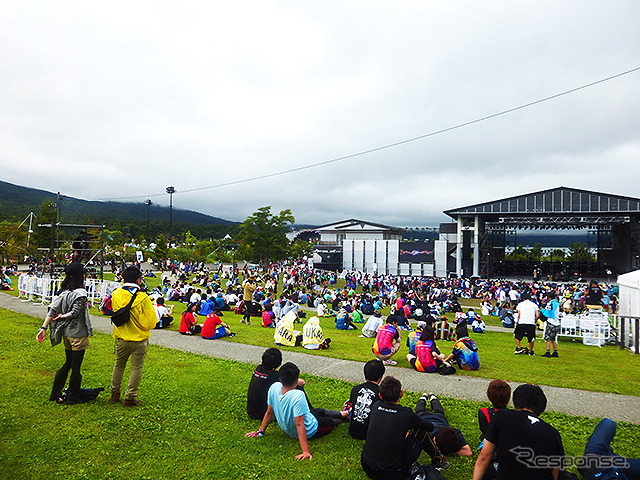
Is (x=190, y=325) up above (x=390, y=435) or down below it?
below

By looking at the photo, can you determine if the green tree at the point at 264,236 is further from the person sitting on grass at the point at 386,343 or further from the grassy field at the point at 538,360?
the person sitting on grass at the point at 386,343

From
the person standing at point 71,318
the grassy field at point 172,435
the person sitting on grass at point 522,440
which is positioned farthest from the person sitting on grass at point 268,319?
the person sitting on grass at point 522,440

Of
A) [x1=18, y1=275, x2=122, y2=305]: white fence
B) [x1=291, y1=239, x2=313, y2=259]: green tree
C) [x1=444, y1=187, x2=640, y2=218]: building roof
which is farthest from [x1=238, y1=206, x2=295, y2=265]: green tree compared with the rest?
[x1=18, y1=275, x2=122, y2=305]: white fence

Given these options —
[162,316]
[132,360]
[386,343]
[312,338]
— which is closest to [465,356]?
[386,343]

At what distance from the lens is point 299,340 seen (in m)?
9.32

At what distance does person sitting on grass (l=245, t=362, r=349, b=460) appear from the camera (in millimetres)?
3756

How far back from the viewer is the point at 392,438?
324cm

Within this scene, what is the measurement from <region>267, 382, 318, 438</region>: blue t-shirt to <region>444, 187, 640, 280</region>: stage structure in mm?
39616

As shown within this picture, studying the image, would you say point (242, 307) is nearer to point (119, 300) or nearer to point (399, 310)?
point (399, 310)

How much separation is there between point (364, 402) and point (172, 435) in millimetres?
2095

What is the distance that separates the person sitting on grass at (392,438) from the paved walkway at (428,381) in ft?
8.91

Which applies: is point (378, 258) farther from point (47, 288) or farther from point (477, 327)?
point (47, 288)

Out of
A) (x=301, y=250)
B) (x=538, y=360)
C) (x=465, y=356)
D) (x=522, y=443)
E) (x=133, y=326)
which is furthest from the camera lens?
(x=301, y=250)

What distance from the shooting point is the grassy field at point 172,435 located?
349cm
